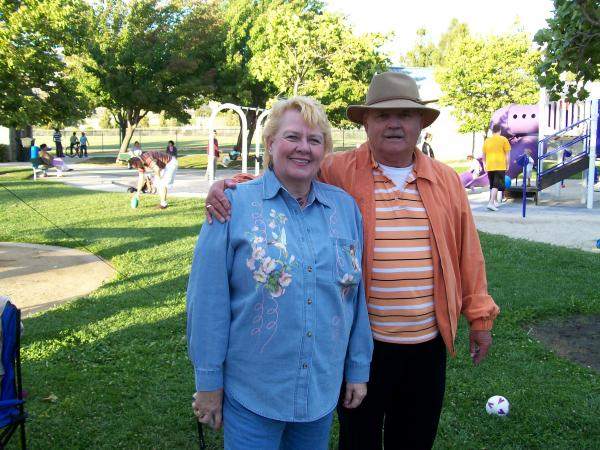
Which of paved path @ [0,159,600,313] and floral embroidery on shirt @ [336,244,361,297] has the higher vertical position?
floral embroidery on shirt @ [336,244,361,297]

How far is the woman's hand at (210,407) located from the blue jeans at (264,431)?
32 millimetres

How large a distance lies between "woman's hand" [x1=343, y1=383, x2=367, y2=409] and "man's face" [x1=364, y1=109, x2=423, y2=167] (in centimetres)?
93

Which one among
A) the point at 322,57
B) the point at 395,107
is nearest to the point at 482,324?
the point at 395,107

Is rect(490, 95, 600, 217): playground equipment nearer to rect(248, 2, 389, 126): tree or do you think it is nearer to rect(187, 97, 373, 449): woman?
rect(248, 2, 389, 126): tree

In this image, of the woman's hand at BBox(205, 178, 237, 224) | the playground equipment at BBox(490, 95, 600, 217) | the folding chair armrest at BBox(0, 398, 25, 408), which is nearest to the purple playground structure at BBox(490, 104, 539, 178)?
the playground equipment at BBox(490, 95, 600, 217)

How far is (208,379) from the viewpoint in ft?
7.07

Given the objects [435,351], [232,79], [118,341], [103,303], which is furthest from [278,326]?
[232,79]

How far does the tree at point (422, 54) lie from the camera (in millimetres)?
77688

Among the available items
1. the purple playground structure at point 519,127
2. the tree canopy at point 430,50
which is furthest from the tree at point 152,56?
the tree canopy at point 430,50

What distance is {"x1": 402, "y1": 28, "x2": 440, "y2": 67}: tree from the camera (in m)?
77.7

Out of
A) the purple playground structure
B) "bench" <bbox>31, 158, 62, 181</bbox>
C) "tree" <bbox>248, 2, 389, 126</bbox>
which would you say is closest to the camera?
the purple playground structure

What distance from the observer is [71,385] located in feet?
14.1

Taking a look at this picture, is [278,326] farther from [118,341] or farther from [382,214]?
[118,341]

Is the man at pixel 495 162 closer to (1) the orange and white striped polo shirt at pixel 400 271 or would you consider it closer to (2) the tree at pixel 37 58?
(2) the tree at pixel 37 58
